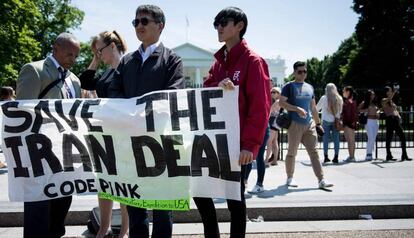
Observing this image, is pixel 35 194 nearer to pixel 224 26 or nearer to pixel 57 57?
pixel 57 57

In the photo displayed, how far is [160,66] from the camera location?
129 inches

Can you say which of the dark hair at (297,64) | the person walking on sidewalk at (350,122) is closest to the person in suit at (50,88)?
the dark hair at (297,64)

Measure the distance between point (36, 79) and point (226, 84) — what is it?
1.65 meters

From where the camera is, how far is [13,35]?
21.6 meters

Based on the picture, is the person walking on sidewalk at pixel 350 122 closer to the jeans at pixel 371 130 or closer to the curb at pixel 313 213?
the jeans at pixel 371 130

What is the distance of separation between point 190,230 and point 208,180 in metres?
1.63

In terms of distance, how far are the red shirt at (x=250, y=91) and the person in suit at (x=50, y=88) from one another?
4.96ft

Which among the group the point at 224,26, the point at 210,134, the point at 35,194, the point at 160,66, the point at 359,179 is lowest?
the point at 359,179

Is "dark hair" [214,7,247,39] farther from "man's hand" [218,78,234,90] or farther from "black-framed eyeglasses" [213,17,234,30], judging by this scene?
"man's hand" [218,78,234,90]

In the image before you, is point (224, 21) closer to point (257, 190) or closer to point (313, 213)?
point (313, 213)

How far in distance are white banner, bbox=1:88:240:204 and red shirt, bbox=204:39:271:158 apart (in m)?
0.10

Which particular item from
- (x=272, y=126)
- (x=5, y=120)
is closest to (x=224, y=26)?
(x=5, y=120)

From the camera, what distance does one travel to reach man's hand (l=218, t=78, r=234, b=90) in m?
3.19

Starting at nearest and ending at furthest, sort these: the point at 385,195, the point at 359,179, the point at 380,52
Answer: the point at 385,195, the point at 359,179, the point at 380,52
